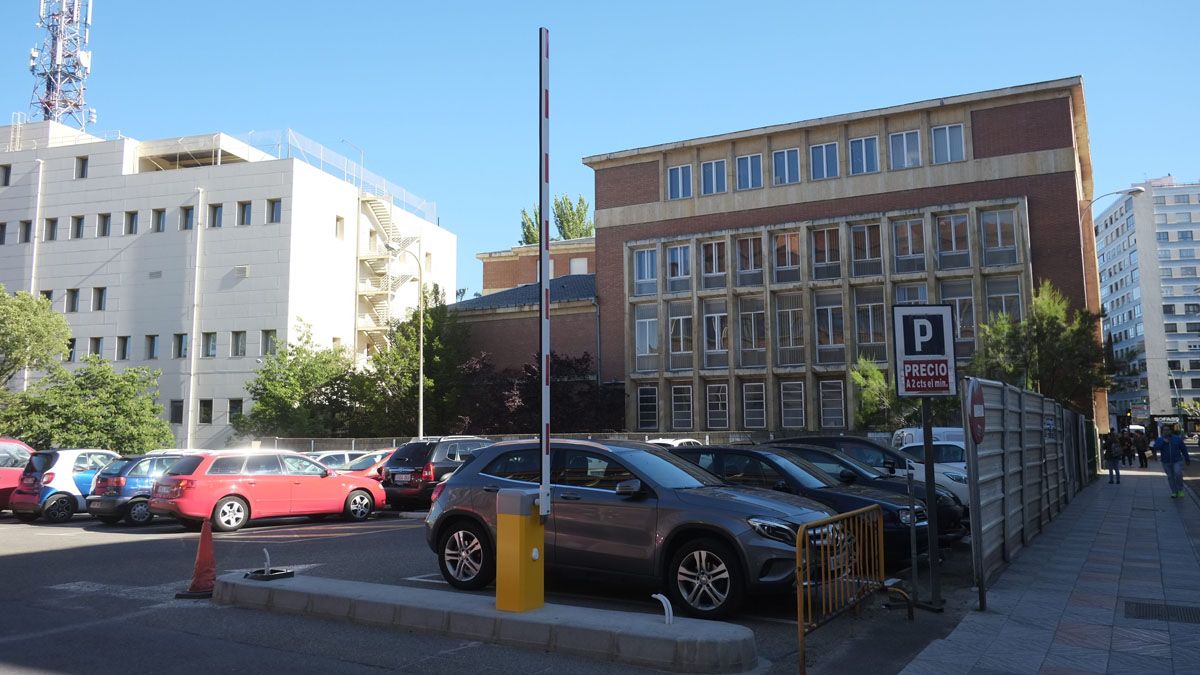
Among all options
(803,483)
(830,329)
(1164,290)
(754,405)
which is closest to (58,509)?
(803,483)

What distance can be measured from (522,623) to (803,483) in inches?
196

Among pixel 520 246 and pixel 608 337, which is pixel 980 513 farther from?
pixel 520 246

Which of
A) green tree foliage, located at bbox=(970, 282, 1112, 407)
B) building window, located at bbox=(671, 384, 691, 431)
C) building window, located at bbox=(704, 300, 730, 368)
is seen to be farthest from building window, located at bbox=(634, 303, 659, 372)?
green tree foliage, located at bbox=(970, 282, 1112, 407)

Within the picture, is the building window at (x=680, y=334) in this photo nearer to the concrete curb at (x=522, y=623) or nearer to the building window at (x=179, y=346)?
the building window at (x=179, y=346)

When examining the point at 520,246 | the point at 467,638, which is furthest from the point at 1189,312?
the point at 467,638

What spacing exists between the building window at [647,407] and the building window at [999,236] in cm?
1686

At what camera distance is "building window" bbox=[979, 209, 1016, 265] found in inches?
1517

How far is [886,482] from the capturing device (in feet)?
42.0

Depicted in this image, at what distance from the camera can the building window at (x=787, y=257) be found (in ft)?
140

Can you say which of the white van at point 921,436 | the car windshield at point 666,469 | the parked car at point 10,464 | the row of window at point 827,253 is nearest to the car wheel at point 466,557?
the car windshield at point 666,469

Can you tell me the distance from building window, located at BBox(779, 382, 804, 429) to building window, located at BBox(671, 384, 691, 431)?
4697 mm

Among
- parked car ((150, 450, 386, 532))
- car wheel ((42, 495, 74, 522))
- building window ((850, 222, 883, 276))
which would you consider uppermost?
building window ((850, 222, 883, 276))

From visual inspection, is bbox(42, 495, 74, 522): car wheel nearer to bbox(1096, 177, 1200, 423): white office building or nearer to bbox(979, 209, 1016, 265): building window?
bbox(979, 209, 1016, 265): building window

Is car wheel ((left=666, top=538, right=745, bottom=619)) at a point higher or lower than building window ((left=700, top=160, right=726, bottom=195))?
lower
